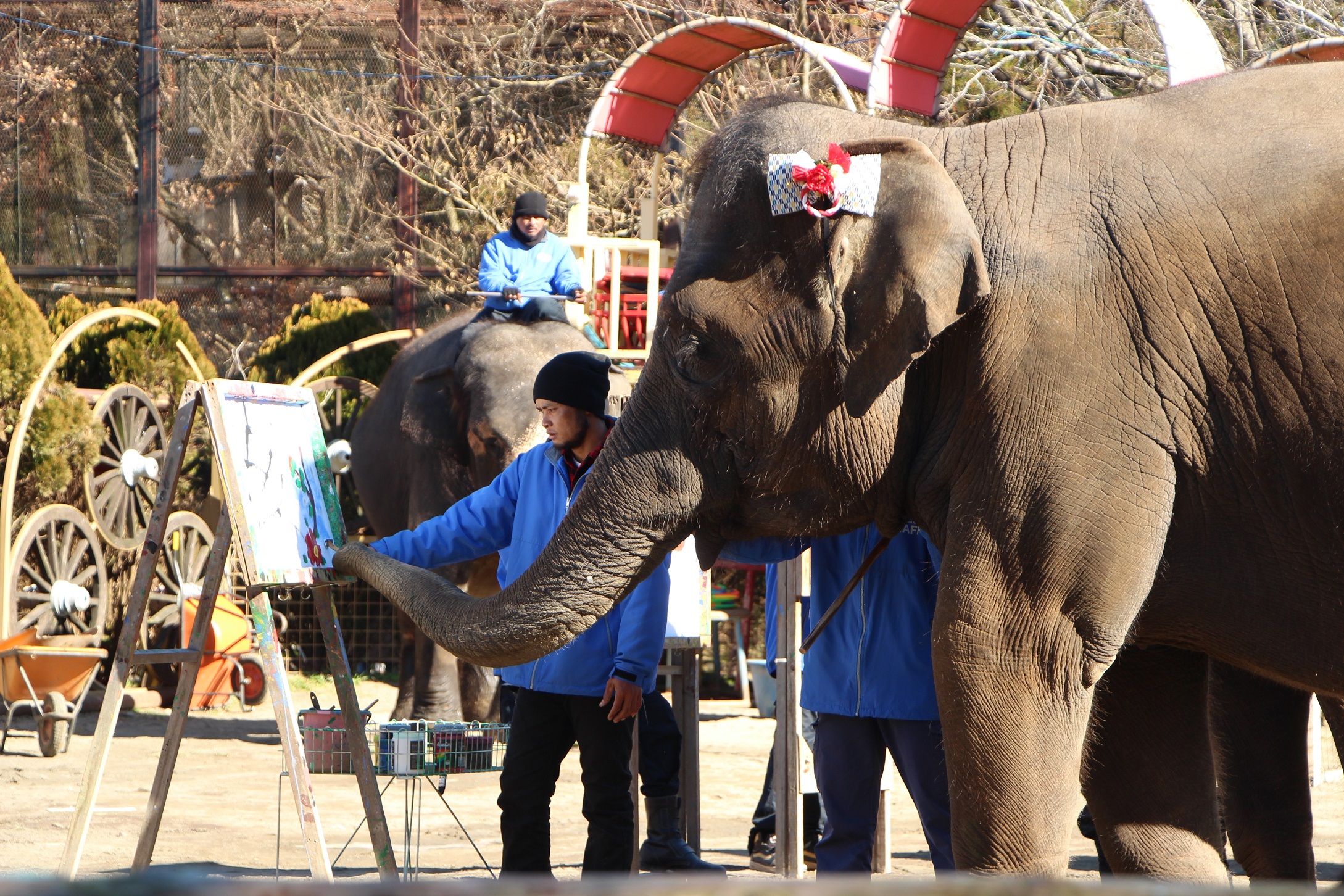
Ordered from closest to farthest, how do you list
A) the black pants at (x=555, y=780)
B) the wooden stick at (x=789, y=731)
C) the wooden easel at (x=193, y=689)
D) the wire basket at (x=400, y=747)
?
the wooden easel at (x=193, y=689) < the black pants at (x=555, y=780) < the wire basket at (x=400, y=747) < the wooden stick at (x=789, y=731)

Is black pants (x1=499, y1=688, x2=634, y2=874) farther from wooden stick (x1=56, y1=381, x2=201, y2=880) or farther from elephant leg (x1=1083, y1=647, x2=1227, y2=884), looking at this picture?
elephant leg (x1=1083, y1=647, x2=1227, y2=884)

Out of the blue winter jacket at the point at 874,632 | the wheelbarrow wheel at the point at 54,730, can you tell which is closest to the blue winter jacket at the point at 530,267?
the wheelbarrow wheel at the point at 54,730

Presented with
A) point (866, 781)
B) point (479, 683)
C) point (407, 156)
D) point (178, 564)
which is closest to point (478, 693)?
point (479, 683)

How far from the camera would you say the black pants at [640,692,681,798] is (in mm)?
5336

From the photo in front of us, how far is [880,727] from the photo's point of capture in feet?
13.4

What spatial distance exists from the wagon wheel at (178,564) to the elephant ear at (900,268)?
7.91m

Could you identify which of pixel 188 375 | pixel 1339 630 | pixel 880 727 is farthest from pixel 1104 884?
pixel 188 375

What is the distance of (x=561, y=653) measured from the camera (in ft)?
14.2

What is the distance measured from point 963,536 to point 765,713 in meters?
7.88

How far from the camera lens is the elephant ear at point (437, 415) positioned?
323 inches

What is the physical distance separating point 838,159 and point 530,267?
6.19 m

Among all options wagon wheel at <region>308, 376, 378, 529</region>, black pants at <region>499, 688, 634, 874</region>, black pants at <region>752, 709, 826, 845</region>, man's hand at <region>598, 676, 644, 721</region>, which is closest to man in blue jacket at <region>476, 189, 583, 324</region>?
wagon wheel at <region>308, 376, 378, 529</region>

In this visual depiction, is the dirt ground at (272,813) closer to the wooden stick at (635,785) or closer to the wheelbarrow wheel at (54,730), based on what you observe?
the wheelbarrow wheel at (54,730)

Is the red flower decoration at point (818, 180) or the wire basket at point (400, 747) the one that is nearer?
the red flower decoration at point (818, 180)
